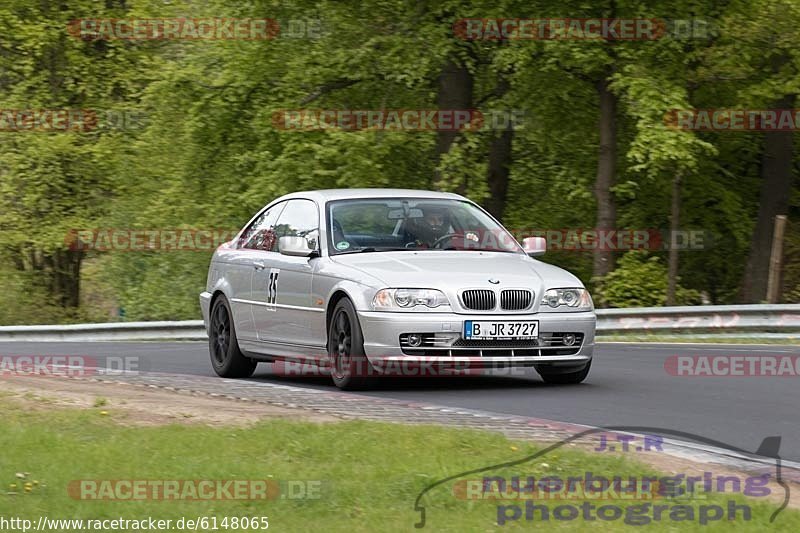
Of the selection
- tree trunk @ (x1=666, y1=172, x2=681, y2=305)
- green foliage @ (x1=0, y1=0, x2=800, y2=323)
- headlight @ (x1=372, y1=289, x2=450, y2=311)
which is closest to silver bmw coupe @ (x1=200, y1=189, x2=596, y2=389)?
headlight @ (x1=372, y1=289, x2=450, y2=311)

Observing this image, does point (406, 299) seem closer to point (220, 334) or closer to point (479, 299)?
point (479, 299)

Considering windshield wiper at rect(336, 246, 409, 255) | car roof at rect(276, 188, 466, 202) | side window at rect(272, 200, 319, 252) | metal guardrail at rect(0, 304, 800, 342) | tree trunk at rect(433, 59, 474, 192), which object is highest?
tree trunk at rect(433, 59, 474, 192)

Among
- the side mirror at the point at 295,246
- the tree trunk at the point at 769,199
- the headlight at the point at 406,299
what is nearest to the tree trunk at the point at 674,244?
the tree trunk at the point at 769,199

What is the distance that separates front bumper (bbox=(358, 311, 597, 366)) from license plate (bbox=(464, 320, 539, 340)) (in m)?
0.04

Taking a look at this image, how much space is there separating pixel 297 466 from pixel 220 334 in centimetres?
697

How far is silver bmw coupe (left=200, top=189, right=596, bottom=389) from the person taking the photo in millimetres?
12062

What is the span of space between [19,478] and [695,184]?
77.4 ft

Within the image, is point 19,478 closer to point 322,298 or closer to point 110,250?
point 322,298

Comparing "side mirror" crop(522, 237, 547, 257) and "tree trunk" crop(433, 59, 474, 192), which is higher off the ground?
"tree trunk" crop(433, 59, 474, 192)

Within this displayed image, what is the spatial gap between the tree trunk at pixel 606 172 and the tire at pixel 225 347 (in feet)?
43.4

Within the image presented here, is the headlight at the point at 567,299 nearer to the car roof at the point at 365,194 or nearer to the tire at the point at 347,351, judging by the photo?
the tire at the point at 347,351

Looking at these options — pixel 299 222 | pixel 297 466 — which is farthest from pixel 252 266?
pixel 297 466

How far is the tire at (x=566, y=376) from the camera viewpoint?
12.9m

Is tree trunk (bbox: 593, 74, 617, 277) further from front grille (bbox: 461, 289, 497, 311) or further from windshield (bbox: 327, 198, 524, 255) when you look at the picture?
front grille (bbox: 461, 289, 497, 311)
